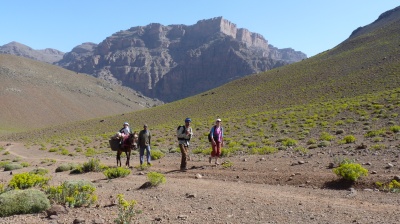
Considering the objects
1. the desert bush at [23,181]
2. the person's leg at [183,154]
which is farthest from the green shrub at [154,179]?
the person's leg at [183,154]

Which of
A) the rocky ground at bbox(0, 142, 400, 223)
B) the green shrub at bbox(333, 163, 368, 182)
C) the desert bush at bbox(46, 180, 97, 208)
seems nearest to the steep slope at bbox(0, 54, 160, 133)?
the rocky ground at bbox(0, 142, 400, 223)

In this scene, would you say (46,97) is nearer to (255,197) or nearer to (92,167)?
(92,167)

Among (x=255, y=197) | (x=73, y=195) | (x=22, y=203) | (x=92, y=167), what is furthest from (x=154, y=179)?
(x=92, y=167)

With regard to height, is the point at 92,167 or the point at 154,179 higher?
the point at 154,179

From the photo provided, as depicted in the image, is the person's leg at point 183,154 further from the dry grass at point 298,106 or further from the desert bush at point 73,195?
the dry grass at point 298,106

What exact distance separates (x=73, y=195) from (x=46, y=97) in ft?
326

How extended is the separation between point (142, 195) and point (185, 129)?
4.68 meters

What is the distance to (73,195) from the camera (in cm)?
806

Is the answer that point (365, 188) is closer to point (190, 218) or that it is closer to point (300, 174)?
point (300, 174)

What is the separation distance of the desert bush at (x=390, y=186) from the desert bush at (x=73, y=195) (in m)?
6.88

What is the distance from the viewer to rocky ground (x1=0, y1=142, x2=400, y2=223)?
6844mm

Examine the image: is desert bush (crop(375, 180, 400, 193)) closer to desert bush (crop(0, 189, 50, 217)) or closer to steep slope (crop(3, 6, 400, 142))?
desert bush (crop(0, 189, 50, 217))

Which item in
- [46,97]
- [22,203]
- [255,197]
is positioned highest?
[46,97]

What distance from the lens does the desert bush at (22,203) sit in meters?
7.21
